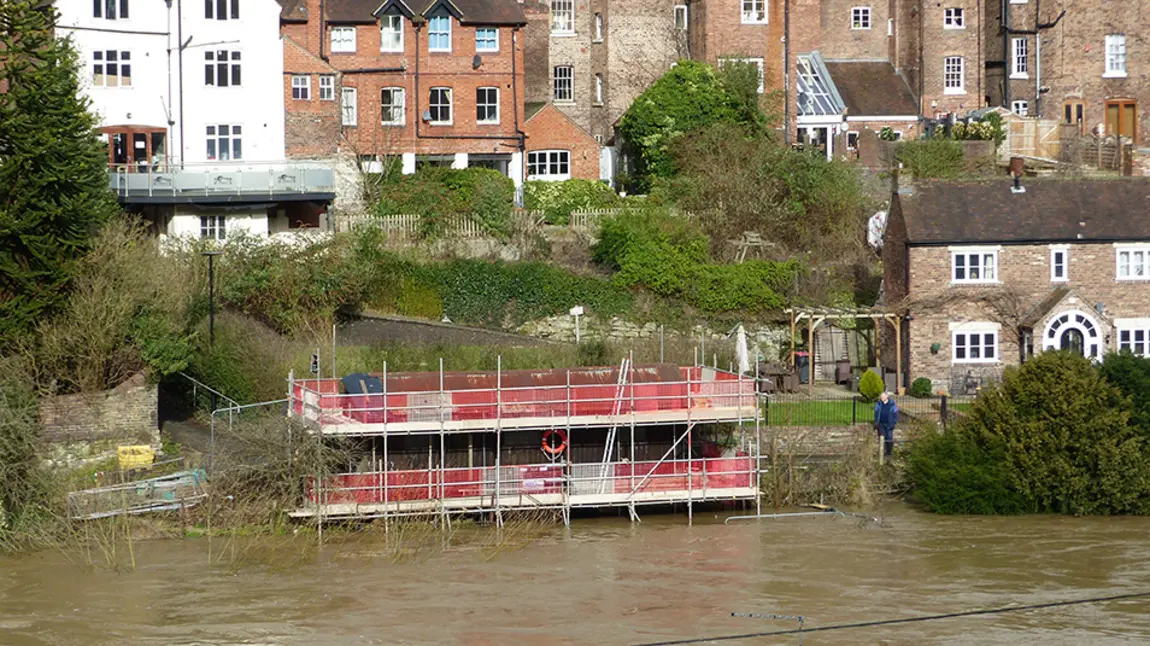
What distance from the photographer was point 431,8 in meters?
55.8

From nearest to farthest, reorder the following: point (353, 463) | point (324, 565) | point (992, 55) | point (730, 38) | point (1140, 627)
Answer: point (1140, 627)
point (324, 565)
point (353, 463)
point (730, 38)
point (992, 55)

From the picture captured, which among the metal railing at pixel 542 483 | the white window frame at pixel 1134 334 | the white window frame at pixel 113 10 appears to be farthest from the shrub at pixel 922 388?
the white window frame at pixel 113 10

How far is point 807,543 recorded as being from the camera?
36062 millimetres

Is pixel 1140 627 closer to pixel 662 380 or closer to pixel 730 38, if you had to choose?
pixel 662 380

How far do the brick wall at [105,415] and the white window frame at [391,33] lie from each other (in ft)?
63.2

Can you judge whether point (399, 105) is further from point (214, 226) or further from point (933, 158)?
point (933, 158)

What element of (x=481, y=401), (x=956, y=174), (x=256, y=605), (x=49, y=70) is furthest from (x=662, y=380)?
(x=956, y=174)

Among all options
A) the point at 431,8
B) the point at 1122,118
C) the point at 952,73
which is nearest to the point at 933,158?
the point at 952,73

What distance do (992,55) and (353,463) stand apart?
3759 cm

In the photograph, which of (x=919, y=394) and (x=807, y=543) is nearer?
(x=807, y=543)

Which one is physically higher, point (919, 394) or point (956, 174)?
point (956, 174)

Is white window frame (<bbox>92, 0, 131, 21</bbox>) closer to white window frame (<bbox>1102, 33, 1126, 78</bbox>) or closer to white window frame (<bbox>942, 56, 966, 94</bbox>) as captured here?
white window frame (<bbox>942, 56, 966, 94</bbox>)

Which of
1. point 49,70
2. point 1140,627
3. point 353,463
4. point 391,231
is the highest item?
point 49,70

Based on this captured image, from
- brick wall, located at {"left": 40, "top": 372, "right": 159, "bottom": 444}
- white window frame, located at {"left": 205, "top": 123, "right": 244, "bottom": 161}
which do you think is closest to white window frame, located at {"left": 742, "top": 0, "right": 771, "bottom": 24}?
white window frame, located at {"left": 205, "top": 123, "right": 244, "bottom": 161}
